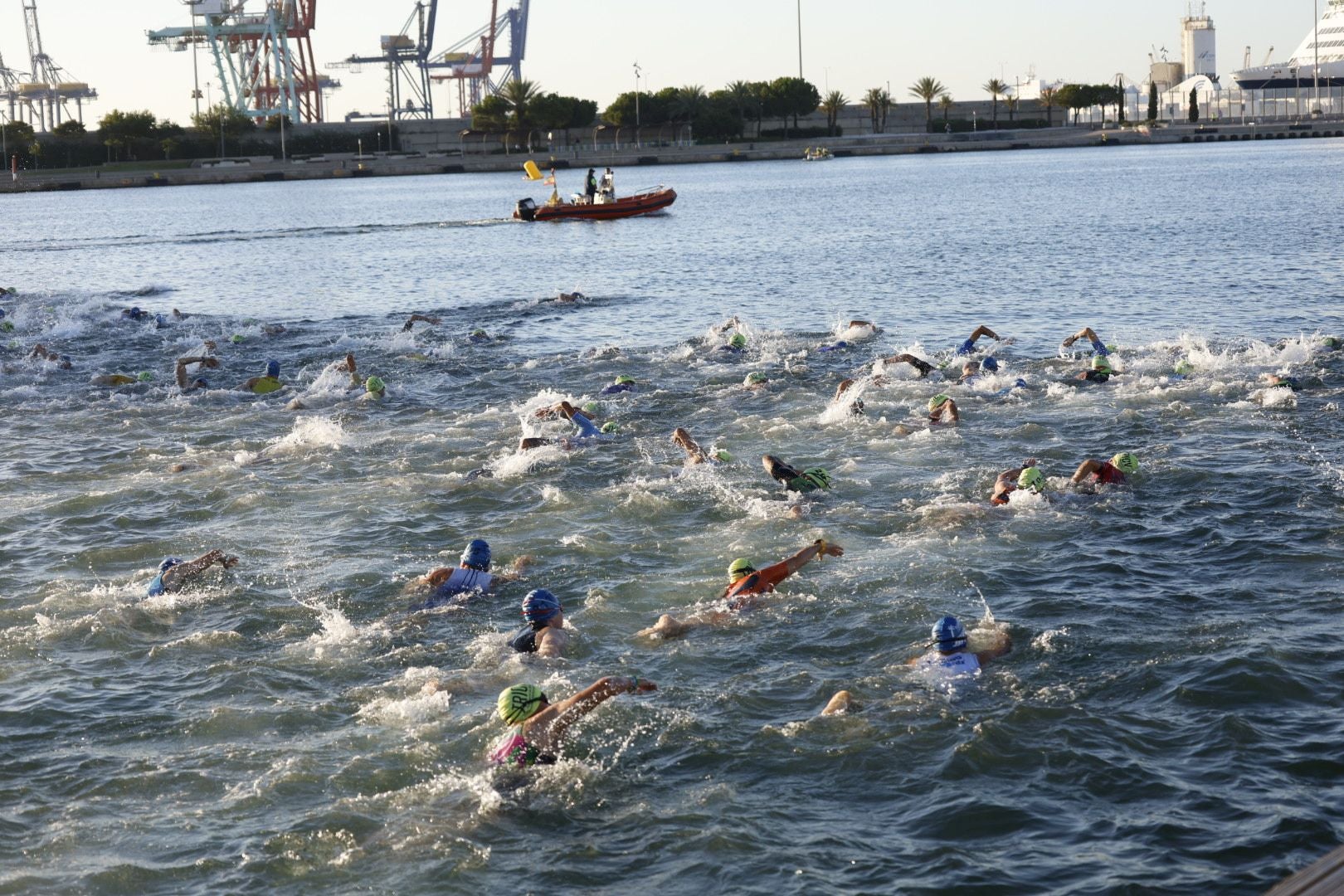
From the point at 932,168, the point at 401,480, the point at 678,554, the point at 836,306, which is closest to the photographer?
the point at 678,554

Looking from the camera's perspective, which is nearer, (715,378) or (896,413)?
(896,413)

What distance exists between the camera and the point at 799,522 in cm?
1582

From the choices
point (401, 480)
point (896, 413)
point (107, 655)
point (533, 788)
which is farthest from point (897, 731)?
point (896, 413)

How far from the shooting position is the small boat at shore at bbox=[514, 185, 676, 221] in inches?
2798

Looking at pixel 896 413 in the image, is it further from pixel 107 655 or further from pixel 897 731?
pixel 107 655

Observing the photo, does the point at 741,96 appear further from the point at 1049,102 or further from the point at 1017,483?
the point at 1017,483

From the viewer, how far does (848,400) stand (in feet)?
70.7

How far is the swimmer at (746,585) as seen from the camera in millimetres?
12766

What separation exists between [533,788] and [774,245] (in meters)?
49.3

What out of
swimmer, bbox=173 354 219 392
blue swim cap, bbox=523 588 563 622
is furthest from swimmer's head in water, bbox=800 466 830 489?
swimmer, bbox=173 354 219 392

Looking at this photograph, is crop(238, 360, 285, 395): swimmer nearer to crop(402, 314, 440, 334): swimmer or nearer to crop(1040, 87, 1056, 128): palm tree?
crop(402, 314, 440, 334): swimmer

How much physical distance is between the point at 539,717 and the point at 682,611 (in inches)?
147

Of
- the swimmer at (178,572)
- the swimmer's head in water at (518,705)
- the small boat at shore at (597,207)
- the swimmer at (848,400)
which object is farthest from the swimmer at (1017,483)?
the small boat at shore at (597,207)

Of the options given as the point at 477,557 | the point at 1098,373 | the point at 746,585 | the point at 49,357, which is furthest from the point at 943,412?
the point at 49,357
